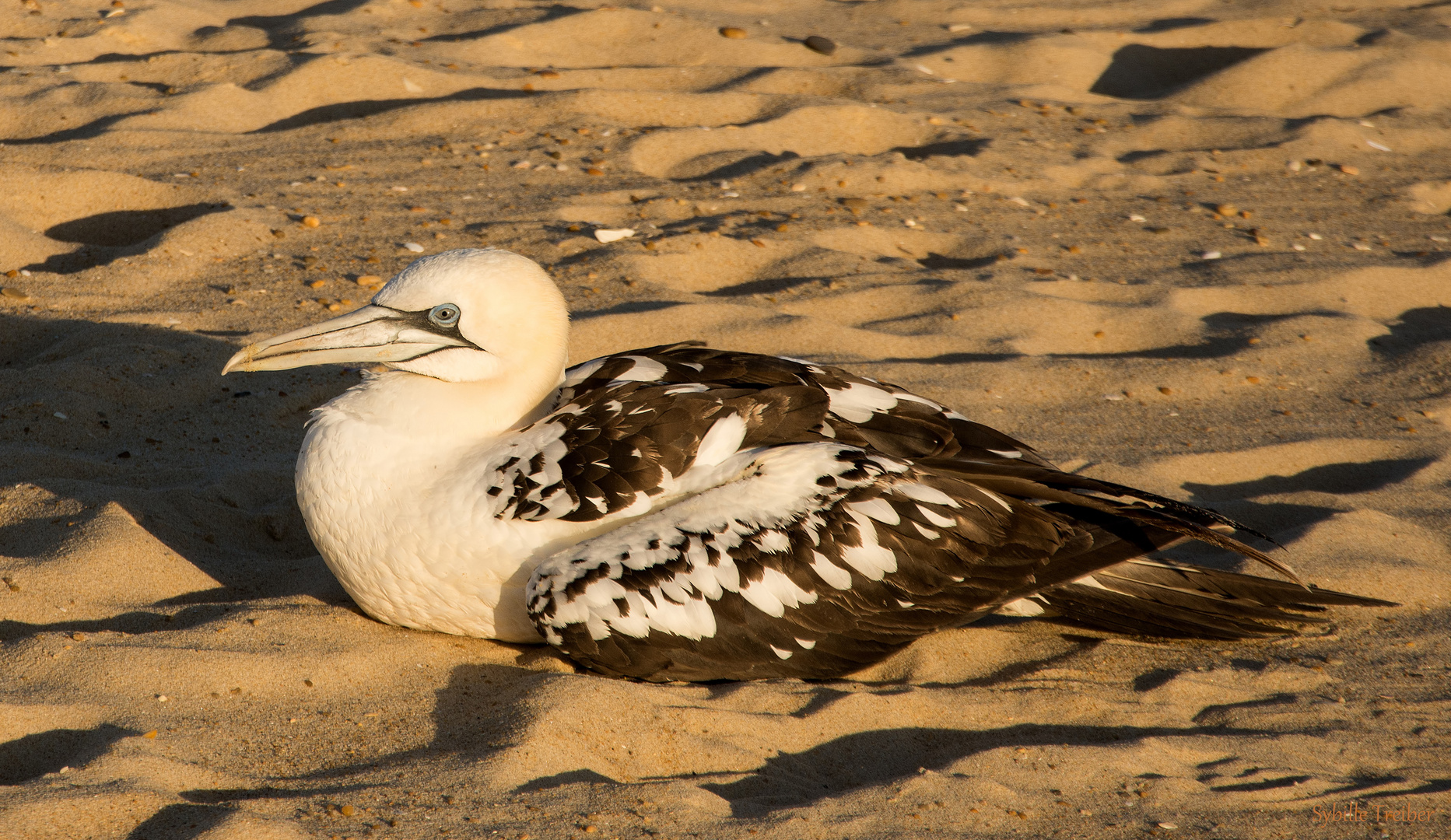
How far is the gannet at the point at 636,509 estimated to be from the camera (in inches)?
162

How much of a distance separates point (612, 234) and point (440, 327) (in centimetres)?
298

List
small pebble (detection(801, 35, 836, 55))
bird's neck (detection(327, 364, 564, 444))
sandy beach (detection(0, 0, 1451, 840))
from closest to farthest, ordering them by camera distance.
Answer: sandy beach (detection(0, 0, 1451, 840)) → bird's neck (detection(327, 364, 564, 444)) → small pebble (detection(801, 35, 836, 55))

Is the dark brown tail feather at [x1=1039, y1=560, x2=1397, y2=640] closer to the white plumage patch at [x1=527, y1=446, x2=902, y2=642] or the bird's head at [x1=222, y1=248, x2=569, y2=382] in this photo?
the white plumage patch at [x1=527, y1=446, x2=902, y2=642]

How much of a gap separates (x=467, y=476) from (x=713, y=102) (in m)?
5.23

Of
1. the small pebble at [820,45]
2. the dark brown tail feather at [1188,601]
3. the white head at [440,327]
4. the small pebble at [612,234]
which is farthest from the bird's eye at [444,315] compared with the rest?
the small pebble at [820,45]

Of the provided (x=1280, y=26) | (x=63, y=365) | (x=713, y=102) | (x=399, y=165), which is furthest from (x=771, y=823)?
(x=1280, y=26)

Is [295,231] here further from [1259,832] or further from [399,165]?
[1259,832]

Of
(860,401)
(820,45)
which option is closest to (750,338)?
(860,401)

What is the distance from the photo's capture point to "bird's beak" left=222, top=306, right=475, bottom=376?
4332 millimetres

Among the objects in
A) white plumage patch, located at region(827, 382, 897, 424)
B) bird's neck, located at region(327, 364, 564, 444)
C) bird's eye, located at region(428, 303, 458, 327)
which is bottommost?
white plumage patch, located at region(827, 382, 897, 424)

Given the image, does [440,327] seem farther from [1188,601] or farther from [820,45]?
[820,45]

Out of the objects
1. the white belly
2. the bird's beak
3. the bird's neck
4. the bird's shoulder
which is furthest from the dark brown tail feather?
the bird's beak

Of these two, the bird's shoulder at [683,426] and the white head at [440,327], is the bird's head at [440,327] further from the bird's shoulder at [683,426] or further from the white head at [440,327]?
the bird's shoulder at [683,426]

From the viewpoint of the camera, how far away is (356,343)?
14.2 ft
